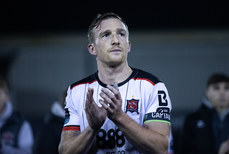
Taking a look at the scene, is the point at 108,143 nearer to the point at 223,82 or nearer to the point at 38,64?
the point at 223,82

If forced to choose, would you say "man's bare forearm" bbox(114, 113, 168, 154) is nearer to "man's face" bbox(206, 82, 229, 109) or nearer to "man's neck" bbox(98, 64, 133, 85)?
"man's neck" bbox(98, 64, 133, 85)

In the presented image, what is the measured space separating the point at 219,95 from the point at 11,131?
9.42 feet

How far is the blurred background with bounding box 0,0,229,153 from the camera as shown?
975cm

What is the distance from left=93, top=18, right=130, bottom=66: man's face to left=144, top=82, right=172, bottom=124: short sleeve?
0.37 meters

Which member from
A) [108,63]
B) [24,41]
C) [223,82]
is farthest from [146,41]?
[108,63]

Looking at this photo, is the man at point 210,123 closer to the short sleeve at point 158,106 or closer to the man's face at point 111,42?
the short sleeve at point 158,106

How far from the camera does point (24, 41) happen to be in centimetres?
1059

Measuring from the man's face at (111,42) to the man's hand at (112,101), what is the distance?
0.42 m

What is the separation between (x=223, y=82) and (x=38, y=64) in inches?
251

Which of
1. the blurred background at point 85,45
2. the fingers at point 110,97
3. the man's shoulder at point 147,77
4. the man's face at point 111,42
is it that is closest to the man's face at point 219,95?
the man's shoulder at point 147,77

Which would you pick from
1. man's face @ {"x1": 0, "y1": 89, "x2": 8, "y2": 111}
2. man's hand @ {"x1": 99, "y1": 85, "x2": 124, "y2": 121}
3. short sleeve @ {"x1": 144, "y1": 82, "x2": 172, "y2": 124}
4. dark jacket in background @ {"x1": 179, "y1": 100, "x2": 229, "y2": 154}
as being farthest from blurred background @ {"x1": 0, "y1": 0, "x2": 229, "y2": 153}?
man's hand @ {"x1": 99, "y1": 85, "x2": 124, "y2": 121}

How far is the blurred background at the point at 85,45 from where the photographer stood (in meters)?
9.75

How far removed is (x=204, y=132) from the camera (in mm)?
4680

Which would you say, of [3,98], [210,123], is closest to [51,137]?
[3,98]
